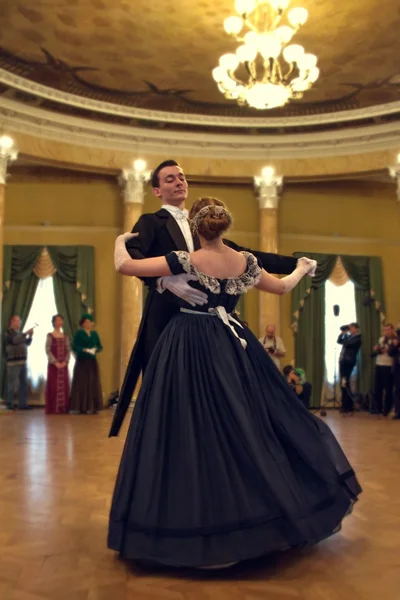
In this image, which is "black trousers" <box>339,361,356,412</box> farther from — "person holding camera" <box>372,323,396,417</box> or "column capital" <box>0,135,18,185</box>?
"column capital" <box>0,135,18,185</box>

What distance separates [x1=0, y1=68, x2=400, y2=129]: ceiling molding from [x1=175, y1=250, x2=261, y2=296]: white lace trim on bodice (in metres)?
6.80

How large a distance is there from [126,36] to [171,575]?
6538 mm

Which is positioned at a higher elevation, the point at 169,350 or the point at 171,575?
the point at 169,350

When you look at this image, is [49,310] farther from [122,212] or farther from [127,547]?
[127,547]

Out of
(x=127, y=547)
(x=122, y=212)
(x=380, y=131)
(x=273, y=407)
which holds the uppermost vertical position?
(x=380, y=131)


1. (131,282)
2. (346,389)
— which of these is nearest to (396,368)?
(346,389)

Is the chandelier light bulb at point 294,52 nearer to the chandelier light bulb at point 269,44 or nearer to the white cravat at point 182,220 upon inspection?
the chandelier light bulb at point 269,44

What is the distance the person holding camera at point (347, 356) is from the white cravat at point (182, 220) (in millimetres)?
7111

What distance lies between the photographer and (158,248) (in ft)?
8.59

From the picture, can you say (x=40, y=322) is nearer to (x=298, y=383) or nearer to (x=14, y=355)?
(x=14, y=355)

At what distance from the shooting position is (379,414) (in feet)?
29.4

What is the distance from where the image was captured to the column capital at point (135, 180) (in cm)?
962

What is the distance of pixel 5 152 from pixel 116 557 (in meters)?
7.35

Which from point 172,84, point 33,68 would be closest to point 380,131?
point 172,84
